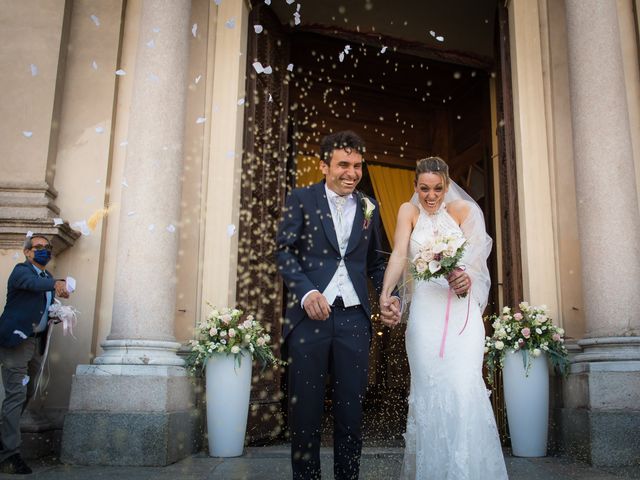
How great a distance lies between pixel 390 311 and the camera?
3.83m

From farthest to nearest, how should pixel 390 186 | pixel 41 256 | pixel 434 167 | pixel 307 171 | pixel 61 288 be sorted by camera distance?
pixel 390 186
pixel 307 171
pixel 41 256
pixel 61 288
pixel 434 167

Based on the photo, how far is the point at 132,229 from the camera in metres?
6.01

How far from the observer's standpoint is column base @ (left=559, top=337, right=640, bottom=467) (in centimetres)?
543

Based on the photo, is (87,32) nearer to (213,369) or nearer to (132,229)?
(132,229)

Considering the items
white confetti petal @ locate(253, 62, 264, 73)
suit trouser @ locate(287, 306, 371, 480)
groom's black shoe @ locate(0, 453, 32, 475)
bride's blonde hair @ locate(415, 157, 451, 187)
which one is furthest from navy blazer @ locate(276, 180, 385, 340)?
white confetti petal @ locate(253, 62, 264, 73)

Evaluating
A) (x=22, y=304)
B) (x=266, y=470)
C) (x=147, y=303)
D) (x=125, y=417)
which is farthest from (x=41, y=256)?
(x=266, y=470)

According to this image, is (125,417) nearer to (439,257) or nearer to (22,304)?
(22,304)

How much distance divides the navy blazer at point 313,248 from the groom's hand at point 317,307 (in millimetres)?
167

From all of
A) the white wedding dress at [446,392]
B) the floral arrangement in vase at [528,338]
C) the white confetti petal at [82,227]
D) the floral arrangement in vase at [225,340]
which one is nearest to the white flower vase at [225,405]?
the floral arrangement in vase at [225,340]

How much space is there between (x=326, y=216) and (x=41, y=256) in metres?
2.99

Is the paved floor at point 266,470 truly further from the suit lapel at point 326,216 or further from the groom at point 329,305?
the suit lapel at point 326,216

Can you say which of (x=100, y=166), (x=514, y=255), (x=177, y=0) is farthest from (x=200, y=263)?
(x=514, y=255)

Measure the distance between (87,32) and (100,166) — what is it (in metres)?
1.55

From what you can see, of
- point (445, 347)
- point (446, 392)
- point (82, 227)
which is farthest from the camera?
point (82, 227)
